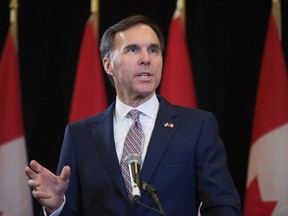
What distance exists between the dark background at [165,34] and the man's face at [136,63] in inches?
62.1

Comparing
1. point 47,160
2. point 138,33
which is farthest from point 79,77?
point 138,33

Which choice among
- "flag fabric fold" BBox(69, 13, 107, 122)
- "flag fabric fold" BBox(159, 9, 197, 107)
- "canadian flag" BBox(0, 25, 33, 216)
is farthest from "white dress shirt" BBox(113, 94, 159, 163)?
"canadian flag" BBox(0, 25, 33, 216)

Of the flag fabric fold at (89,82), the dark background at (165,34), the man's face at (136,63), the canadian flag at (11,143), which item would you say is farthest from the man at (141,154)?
the canadian flag at (11,143)

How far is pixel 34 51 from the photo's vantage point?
13.3 ft

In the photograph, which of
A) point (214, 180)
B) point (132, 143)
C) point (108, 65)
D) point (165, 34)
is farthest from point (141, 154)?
point (165, 34)

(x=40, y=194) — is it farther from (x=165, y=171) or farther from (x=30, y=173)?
(x=165, y=171)

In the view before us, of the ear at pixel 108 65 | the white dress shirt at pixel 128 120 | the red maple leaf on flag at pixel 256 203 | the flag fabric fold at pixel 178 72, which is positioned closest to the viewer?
the white dress shirt at pixel 128 120

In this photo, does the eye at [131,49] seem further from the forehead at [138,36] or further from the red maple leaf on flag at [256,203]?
the red maple leaf on flag at [256,203]

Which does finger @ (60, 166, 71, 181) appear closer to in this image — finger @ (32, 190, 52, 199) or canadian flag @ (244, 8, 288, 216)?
finger @ (32, 190, 52, 199)

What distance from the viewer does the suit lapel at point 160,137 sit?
1918 millimetres

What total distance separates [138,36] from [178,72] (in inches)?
55.7

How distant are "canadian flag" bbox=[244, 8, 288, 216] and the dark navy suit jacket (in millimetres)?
1380

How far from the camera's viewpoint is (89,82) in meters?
3.74

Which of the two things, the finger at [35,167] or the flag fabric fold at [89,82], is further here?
the flag fabric fold at [89,82]
